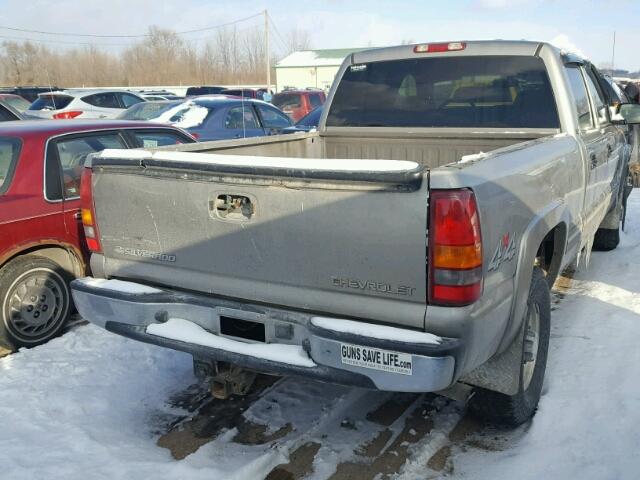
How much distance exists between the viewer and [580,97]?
→ 4660 mm

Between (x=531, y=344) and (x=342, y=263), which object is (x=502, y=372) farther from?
(x=342, y=263)

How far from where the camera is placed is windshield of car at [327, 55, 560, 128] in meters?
4.40

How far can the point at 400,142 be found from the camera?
16.2 ft

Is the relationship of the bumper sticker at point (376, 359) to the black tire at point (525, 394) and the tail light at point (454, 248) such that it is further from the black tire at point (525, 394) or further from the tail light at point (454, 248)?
Answer: the black tire at point (525, 394)

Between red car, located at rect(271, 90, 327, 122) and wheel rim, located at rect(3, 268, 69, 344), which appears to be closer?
wheel rim, located at rect(3, 268, 69, 344)

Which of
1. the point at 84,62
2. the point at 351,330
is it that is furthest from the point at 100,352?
the point at 84,62

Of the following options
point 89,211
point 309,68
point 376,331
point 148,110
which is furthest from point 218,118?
point 309,68

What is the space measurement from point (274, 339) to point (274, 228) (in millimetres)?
512

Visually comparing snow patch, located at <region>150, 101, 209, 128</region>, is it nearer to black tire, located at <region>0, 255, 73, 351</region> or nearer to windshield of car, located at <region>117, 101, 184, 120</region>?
windshield of car, located at <region>117, 101, 184, 120</region>

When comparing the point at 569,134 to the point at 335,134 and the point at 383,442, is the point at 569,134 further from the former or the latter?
the point at 383,442

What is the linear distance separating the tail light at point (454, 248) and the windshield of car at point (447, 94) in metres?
2.18

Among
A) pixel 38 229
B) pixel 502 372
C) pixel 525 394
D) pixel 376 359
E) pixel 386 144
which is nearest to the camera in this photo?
pixel 376 359

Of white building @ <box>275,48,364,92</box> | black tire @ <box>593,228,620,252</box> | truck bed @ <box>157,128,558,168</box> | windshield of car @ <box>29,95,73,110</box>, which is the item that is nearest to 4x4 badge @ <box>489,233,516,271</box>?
truck bed @ <box>157,128,558,168</box>

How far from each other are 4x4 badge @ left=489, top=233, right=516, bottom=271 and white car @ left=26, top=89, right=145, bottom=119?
47.7ft
